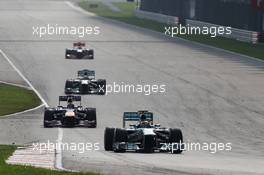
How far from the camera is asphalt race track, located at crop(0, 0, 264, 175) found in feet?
78.3

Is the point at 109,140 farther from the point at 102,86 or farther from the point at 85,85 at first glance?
the point at 102,86

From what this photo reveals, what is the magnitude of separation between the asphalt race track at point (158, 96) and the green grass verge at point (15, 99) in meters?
0.77

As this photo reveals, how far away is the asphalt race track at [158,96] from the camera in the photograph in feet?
78.3

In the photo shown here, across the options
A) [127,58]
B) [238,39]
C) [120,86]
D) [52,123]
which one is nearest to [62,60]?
[127,58]

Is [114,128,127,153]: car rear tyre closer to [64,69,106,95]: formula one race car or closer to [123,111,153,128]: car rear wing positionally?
[123,111,153,128]: car rear wing

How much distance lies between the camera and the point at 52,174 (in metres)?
19.2

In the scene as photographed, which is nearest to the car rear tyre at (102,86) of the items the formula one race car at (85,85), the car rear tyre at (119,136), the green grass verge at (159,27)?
the formula one race car at (85,85)

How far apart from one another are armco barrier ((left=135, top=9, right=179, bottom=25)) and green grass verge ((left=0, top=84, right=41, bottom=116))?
5394cm

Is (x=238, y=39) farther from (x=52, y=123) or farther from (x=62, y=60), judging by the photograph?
(x=52, y=123)

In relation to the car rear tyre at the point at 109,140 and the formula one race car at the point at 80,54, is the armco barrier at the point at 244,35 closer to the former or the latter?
the formula one race car at the point at 80,54

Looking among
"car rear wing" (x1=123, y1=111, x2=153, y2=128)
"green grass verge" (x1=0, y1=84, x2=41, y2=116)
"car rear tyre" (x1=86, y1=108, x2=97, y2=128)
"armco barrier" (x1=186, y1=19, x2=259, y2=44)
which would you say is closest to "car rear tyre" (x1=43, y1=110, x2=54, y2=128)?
"car rear tyre" (x1=86, y1=108, x2=97, y2=128)

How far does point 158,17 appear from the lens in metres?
106

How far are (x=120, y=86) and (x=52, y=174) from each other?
27880mm

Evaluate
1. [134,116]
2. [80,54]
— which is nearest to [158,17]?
[80,54]
